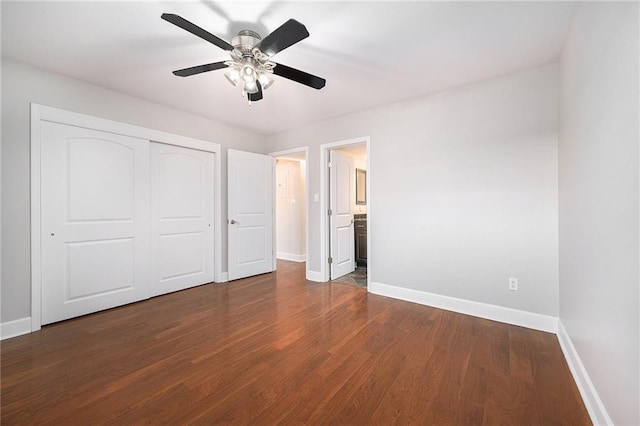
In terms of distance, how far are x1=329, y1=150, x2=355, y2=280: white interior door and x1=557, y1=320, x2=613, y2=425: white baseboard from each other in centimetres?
264

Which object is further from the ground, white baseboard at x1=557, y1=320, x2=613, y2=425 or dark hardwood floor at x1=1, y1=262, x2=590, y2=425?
white baseboard at x1=557, y1=320, x2=613, y2=425

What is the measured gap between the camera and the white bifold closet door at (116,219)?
250cm

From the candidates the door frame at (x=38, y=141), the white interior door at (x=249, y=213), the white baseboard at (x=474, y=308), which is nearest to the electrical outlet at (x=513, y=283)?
the white baseboard at (x=474, y=308)

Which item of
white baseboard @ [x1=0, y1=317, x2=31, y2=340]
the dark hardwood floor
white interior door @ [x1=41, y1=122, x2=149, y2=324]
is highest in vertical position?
white interior door @ [x1=41, y1=122, x2=149, y2=324]

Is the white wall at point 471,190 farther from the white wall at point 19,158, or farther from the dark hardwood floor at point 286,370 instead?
the white wall at point 19,158

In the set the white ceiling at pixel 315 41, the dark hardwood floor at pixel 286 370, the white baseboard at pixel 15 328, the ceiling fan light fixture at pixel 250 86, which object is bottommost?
the dark hardwood floor at pixel 286 370

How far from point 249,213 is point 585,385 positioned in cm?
393

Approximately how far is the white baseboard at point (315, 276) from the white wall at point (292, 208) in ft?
5.14

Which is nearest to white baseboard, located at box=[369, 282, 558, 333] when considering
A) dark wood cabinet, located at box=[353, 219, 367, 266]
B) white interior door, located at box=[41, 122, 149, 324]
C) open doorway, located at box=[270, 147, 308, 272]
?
dark wood cabinet, located at box=[353, 219, 367, 266]

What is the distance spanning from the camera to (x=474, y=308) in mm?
2631

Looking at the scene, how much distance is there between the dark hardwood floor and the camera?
137 centimetres

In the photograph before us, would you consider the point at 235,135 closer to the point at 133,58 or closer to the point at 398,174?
the point at 133,58

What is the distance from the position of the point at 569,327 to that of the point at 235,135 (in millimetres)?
4402

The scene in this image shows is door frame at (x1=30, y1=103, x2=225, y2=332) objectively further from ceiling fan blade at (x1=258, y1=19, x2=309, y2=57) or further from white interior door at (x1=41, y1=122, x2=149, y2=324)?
ceiling fan blade at (x1=258, y1=19, x2=309, y2=57)
